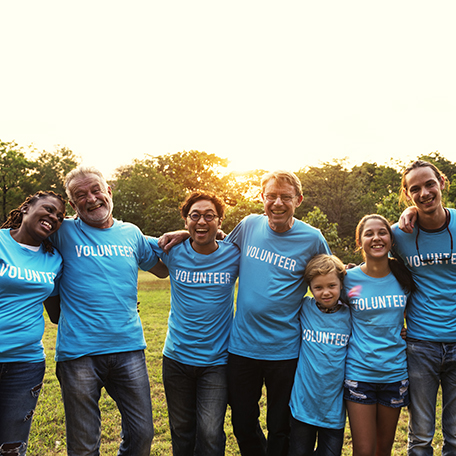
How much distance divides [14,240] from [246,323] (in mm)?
2133

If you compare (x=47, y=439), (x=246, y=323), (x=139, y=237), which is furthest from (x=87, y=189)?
(x=47, y=439)

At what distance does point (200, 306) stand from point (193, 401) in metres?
0.90

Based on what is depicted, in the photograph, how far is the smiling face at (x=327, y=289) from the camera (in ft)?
11.0

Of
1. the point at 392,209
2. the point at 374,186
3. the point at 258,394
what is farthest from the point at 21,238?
the point at 374,186

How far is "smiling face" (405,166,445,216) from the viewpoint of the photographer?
343cm

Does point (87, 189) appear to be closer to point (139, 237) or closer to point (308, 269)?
point (139, 237)

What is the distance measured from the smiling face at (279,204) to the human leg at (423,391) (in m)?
1.60

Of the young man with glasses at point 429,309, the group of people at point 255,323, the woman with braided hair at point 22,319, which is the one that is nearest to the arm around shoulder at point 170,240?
the group of people at point 255,323

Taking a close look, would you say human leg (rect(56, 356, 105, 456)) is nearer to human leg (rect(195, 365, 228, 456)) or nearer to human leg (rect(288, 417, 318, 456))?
human leg (rect(195, 365, 228, 456))

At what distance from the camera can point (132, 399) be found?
3268mm

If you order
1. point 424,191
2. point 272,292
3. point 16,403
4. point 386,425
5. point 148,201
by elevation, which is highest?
point 148,201

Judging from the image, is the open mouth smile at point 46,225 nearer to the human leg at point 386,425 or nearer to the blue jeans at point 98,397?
the blue jeans at point 98,397

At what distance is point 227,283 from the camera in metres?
3.61

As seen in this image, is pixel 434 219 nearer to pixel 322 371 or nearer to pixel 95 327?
pixel 322 371
